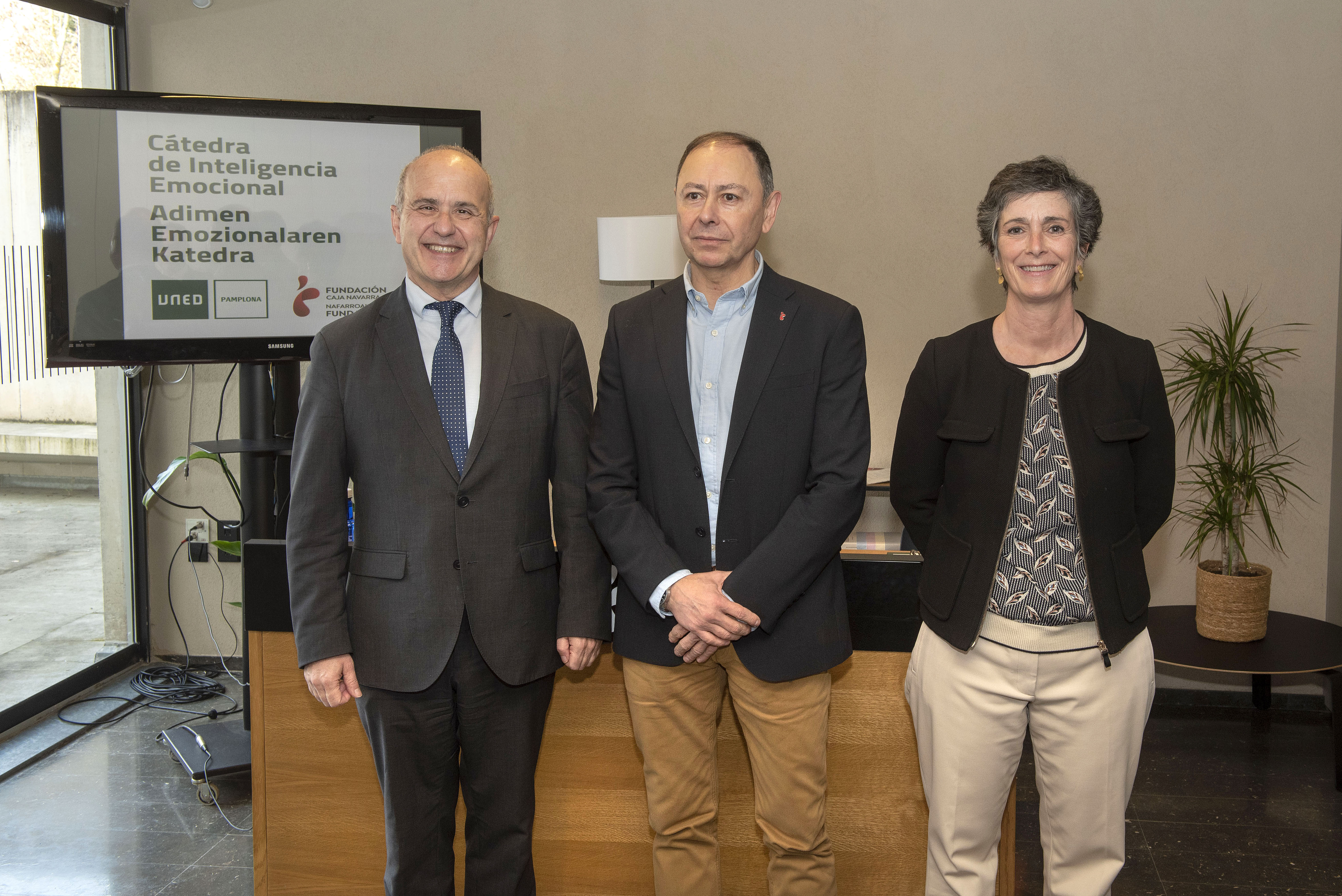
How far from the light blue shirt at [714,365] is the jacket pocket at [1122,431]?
27.0 inches

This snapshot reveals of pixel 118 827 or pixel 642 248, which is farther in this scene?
A: pixel 642 248

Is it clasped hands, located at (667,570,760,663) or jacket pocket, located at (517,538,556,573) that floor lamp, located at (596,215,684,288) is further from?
clasped hands, located at (667,570,760,663)

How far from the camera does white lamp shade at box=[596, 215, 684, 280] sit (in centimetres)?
401

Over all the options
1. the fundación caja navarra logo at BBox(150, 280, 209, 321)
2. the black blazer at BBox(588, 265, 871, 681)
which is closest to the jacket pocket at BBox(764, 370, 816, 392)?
the black blazer at BBox(588, 265, 871, 681)

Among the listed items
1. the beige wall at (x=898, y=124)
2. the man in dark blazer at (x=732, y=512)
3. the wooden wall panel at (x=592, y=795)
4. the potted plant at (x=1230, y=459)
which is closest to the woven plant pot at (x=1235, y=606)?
the potted plant at (x=1230, y=459)

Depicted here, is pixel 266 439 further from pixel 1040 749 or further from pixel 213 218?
pixel 1040 749

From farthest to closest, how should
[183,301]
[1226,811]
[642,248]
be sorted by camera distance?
[642,248], [183,301], [1226,811]

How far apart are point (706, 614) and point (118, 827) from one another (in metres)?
2.43

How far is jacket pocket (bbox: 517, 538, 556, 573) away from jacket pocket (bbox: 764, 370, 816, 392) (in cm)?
55

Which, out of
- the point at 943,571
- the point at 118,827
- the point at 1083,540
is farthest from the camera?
the point at 118,827

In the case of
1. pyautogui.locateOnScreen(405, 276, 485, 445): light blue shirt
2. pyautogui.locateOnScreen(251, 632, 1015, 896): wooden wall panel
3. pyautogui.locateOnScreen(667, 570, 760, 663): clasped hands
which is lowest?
pyautogui.locateOnScreen(251, 632, 1015, 896): wooden wall panel

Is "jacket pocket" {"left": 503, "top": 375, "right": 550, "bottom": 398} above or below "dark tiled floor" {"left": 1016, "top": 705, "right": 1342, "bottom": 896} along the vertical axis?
above

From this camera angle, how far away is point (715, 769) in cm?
212

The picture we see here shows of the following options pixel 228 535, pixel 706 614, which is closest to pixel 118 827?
pixel 228 535
